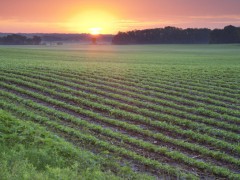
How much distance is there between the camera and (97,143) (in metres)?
13.0

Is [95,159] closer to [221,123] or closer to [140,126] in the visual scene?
[140,126]

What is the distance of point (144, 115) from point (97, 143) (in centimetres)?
467

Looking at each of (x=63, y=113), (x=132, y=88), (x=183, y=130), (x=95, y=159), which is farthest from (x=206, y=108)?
(x=95, y=159)

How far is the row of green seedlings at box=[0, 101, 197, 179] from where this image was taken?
11.1 metres

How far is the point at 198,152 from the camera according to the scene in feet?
41.9

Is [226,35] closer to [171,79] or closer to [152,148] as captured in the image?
[171,79]

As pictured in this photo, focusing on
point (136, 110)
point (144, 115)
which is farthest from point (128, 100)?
point (144, 115)

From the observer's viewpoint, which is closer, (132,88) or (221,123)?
(221,123)

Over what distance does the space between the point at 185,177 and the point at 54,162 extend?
160 inches

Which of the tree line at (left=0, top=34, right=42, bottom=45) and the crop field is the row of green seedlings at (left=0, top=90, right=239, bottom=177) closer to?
the crop field

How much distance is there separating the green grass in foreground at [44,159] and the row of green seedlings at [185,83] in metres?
12.1

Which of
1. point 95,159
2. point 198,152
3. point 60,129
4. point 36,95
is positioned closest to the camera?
point 95,159

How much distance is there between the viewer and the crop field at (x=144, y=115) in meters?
12.0

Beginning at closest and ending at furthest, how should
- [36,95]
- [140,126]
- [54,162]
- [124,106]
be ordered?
1. [54,162]
2. [140,126]
3. [124,106]
4. [36,95]
